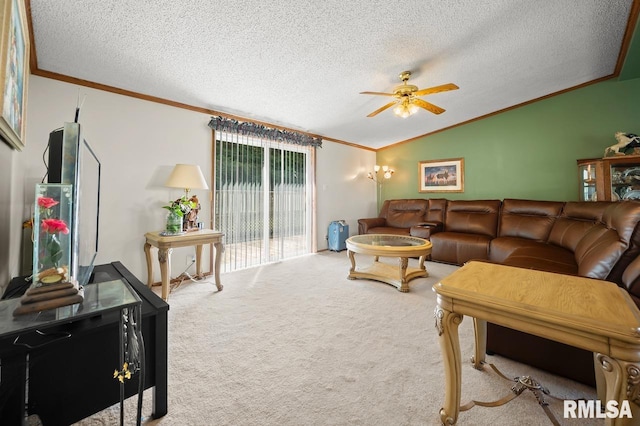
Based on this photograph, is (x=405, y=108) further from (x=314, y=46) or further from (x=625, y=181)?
(x=625, y=181)

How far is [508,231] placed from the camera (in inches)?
150

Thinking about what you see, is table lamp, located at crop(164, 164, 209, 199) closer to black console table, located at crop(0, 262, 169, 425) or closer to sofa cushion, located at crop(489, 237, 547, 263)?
black console table, located at crop(0, 262, 169, 425)

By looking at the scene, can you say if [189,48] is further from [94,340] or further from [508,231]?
[508,231]

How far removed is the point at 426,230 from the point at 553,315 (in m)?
3.52

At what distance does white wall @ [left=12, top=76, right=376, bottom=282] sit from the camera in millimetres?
2268

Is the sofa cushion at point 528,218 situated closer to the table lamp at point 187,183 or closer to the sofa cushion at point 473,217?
the sofa cushion at point 473,217

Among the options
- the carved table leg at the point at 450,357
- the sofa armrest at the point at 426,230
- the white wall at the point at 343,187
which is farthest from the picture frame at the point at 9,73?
the sofa armrest at the point at 426,230

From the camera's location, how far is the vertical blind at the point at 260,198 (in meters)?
3.54

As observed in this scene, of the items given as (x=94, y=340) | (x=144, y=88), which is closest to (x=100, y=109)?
(x=144, y=88)

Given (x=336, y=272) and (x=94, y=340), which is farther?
(x=336, y=272)

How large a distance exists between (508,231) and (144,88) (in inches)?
200

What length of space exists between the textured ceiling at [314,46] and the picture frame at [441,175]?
1626mm

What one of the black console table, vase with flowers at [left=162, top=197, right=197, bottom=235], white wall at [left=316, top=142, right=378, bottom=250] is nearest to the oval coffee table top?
white wall at [left=316, top=142, right=378, bottom=250]

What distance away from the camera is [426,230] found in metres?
4.20
